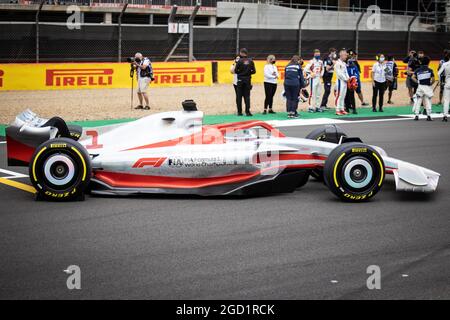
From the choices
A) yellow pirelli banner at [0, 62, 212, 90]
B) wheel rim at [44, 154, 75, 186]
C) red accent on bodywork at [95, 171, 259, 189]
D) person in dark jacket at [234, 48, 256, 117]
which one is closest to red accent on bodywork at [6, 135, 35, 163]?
wheel rim at [44, 154, 75, 186]

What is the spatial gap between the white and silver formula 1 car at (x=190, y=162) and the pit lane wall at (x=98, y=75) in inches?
622

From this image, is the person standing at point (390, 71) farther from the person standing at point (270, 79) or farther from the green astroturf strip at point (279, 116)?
the person standing at point (270, 79)

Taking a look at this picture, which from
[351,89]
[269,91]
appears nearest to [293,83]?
[269,91]

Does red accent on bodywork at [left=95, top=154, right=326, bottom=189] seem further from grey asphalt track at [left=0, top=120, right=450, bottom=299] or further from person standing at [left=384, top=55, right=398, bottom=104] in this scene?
person standing at [left=384, top=55, right=398, bottom=104]

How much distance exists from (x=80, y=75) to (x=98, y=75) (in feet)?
2.14

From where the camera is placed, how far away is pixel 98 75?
26438 mm

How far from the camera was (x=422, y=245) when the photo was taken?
24.4ft

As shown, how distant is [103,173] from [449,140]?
29.9 feet

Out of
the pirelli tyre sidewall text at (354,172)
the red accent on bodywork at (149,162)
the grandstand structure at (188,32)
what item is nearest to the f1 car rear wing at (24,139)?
the red accent on bodywork at (149,162)

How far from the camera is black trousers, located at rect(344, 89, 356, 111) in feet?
71.3

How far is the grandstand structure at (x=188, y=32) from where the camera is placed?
28.6m

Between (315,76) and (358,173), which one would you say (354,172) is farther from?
(315,76)

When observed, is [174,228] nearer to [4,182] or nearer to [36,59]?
[4,182]

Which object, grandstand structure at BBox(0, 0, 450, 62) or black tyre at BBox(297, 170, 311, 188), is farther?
grandstand structure at BBox(0, 0, 450, 62)
